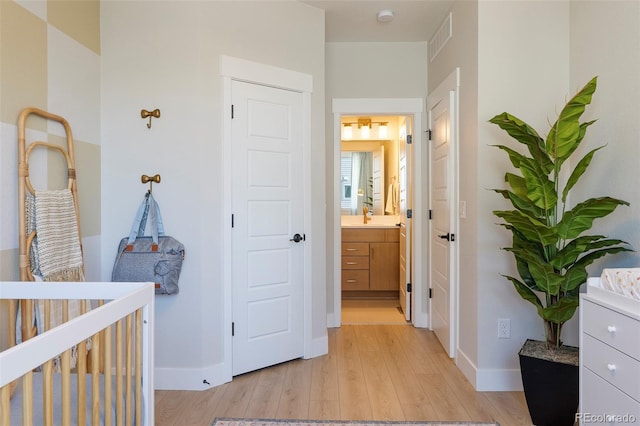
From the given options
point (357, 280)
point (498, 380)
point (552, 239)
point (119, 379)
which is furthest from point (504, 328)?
point (357, 280)

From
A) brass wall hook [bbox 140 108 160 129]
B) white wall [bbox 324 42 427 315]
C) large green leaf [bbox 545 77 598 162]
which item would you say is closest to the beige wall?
brass wall hook [bbox 140 108 160 129]

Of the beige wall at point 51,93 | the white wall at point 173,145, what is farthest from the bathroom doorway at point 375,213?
the beige wall at point 51,93

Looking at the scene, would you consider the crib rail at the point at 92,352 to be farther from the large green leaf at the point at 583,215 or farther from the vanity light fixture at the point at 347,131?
the vanity light fixture at the point at 347,131

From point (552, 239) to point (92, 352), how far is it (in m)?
1.89

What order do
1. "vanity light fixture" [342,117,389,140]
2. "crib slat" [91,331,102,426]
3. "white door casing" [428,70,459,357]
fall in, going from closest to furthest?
"crib slat" [91,331,102,426] → "white door casing" [428,70,459,357] → "vanity light fixture" [342,117,389,140]

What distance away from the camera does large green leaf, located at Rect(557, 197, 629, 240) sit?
172 centimetres

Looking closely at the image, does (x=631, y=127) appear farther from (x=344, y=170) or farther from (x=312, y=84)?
(x=344, y=170)

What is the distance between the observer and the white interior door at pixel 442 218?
2828 millimetres

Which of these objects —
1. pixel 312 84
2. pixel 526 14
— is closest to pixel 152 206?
pixel 312 84

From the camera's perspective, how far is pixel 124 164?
7.96ft

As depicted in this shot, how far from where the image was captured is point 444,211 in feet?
9.83

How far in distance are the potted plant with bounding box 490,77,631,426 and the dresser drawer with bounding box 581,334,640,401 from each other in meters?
0.27

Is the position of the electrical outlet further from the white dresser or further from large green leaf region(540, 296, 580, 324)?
the white dresser

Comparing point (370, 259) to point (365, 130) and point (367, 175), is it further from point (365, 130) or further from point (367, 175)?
point (365, 130)
